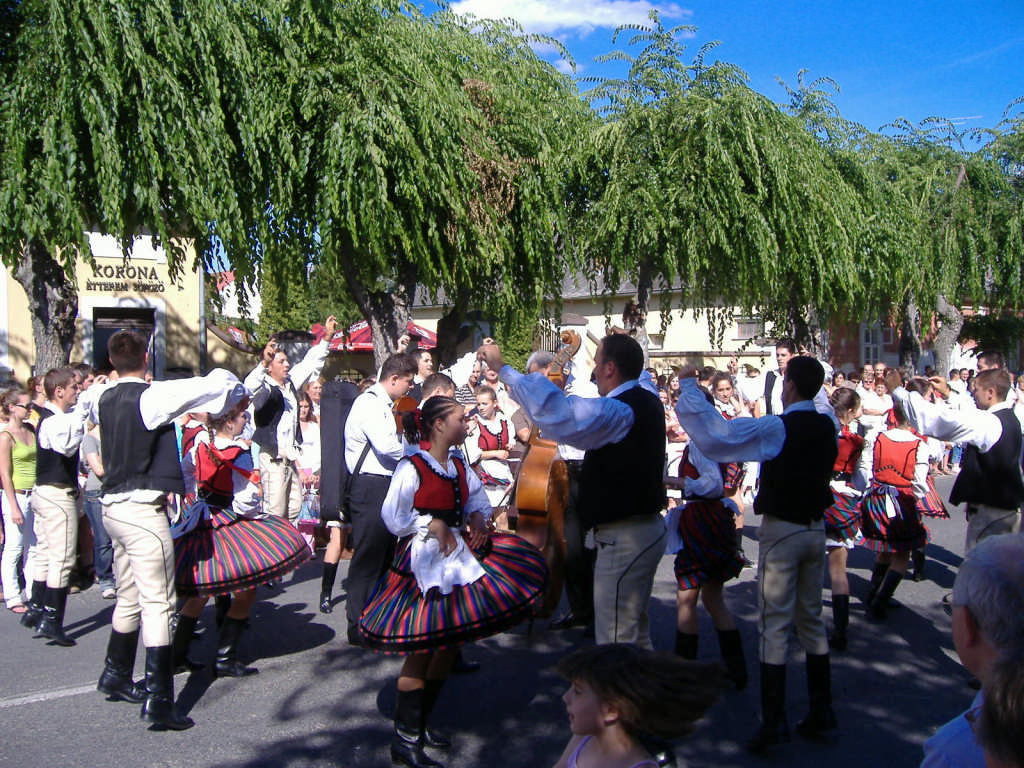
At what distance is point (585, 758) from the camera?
88.4 inches

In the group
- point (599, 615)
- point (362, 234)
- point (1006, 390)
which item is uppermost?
point (362, 234)

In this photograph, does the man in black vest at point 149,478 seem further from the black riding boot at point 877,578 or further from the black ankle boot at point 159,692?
the black riding boot at point 877,578

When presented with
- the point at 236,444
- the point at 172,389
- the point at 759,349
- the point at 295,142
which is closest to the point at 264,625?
the point at 236,444

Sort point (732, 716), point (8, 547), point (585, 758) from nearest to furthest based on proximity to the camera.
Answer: point (585, 758) → point (732, 716) → point (8, 547)

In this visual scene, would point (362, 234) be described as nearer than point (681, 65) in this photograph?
Yes

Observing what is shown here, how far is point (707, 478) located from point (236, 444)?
2.94 meters

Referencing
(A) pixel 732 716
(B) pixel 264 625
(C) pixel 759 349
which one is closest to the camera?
(A) pixel 732 716

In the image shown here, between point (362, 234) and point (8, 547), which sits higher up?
point (362, 234)

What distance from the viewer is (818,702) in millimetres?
4383

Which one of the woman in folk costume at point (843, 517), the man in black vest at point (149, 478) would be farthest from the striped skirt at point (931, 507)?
the man in black vest at point (149, 478)

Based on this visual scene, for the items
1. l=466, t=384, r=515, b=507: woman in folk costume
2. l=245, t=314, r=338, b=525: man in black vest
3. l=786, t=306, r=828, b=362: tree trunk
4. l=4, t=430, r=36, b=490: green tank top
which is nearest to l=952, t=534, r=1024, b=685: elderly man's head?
l=245, t=314, r=338, b=525: man in black vest

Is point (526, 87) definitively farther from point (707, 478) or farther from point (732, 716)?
point (732, 716)

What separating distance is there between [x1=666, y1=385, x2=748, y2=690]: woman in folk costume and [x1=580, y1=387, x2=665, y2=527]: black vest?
1093mm

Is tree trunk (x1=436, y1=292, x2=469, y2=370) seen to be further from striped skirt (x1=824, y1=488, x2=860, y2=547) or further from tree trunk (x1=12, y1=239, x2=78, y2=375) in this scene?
striped skirt (x1=824, y1=488, x2=860, y2=547)
